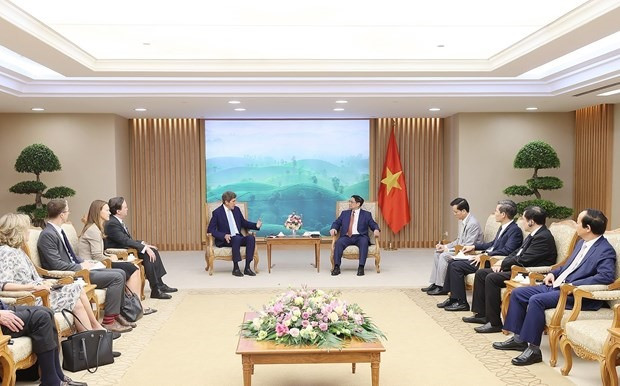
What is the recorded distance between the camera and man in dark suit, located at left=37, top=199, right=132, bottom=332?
6172 mm

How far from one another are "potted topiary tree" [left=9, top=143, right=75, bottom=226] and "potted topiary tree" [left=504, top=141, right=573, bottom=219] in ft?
25.9

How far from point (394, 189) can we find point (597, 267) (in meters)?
7.88

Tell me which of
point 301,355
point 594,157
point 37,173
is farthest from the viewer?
point 594,157

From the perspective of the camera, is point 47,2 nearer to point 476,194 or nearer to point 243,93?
point 243,93

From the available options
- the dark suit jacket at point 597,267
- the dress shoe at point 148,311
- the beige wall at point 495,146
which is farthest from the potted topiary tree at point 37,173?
the dark suit jacket at point 597,267

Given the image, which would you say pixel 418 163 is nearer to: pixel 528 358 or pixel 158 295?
pixel 158 295

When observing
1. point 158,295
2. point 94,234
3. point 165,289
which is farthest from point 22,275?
point 165,289

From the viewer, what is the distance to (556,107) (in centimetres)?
1123

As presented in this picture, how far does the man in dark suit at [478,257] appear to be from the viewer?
7.24 m

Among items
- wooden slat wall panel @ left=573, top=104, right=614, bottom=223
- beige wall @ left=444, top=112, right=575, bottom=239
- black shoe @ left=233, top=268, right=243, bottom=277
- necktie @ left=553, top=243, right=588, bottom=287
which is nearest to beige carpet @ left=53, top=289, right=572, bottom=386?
necktie @ left=553, top=243, right=588, bottom=287

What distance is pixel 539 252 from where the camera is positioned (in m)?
6.43

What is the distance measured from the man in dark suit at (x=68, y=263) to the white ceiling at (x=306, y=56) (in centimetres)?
179

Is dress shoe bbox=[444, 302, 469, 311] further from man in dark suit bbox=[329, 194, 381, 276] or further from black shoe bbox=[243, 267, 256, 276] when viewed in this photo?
black shoe bbox=[243, 267, 256, 276]

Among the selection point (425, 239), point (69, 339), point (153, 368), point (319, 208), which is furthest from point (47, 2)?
point (425, 239)
